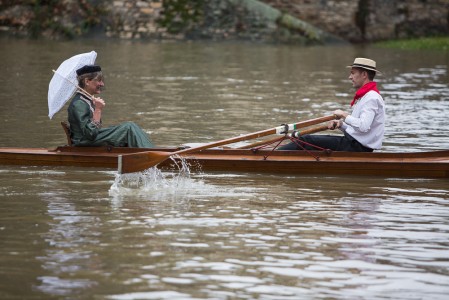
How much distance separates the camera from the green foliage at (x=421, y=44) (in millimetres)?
34969

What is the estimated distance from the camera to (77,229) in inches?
363

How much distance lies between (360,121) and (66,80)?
3.04 m

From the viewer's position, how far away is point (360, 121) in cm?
1177

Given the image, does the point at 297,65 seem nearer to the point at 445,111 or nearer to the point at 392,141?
the point at 445,111

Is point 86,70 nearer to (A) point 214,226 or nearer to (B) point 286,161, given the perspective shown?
(B) point 286,161

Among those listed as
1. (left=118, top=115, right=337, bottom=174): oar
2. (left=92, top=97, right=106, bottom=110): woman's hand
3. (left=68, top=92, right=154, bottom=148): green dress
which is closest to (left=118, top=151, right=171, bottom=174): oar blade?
(left=118, top=115, right=337, bottom=174): oar

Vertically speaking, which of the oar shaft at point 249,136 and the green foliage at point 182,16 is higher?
the green foliage at point 182,16

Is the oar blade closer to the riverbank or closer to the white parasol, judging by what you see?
the white parasol

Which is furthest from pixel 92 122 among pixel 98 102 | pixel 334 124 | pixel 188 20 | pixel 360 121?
pixel 188 20

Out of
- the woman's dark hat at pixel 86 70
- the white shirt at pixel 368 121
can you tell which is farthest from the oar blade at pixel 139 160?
the white shirt at pixel 368 121

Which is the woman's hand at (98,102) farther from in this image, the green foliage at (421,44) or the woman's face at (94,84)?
the green foliage at (421,44)

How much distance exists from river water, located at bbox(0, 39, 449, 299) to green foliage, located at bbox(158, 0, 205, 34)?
18058 mm

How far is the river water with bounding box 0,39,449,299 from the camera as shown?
7707 millimetres

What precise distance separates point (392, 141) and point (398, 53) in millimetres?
18200
